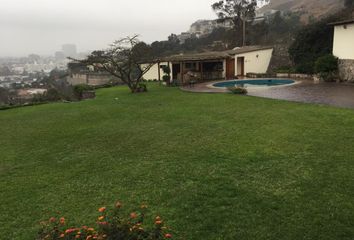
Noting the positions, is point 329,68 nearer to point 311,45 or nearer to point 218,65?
point 311,45

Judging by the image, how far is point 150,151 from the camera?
7.40m

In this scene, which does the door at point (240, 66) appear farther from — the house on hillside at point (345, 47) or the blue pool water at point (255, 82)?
the house on hillside at point (345, 47)

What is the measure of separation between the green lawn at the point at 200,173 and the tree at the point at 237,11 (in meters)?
32.4

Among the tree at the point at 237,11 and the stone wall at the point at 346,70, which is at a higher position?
the tree at the point at 237,11

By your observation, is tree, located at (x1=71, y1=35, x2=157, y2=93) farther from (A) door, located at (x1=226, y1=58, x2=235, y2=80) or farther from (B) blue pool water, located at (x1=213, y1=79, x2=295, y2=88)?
(A) door, located at (x1=226, y1=58, x2=235, y2=80)

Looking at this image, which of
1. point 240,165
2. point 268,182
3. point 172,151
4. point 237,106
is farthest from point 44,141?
point 237,106

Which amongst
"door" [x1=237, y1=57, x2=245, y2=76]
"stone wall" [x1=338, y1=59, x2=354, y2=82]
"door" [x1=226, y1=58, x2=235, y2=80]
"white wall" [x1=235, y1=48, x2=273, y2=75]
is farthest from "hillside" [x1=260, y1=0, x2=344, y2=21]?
"stone wall" [x1=338, y1=59, x2=354, y2=82]

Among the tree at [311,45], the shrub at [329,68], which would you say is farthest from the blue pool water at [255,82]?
the shrub at [329,68]

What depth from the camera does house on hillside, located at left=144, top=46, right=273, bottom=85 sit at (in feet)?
78.4

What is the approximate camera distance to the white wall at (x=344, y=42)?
18045mm

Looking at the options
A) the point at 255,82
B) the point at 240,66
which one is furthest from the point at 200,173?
the point at 240,66

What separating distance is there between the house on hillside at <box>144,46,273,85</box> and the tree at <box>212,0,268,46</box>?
1248cm

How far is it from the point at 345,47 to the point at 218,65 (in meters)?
10.5

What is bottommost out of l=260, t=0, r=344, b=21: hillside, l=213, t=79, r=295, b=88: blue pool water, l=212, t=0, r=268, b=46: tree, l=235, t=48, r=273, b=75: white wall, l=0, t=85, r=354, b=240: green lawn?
l=0, t=85, r=354, b=240: green lawn
